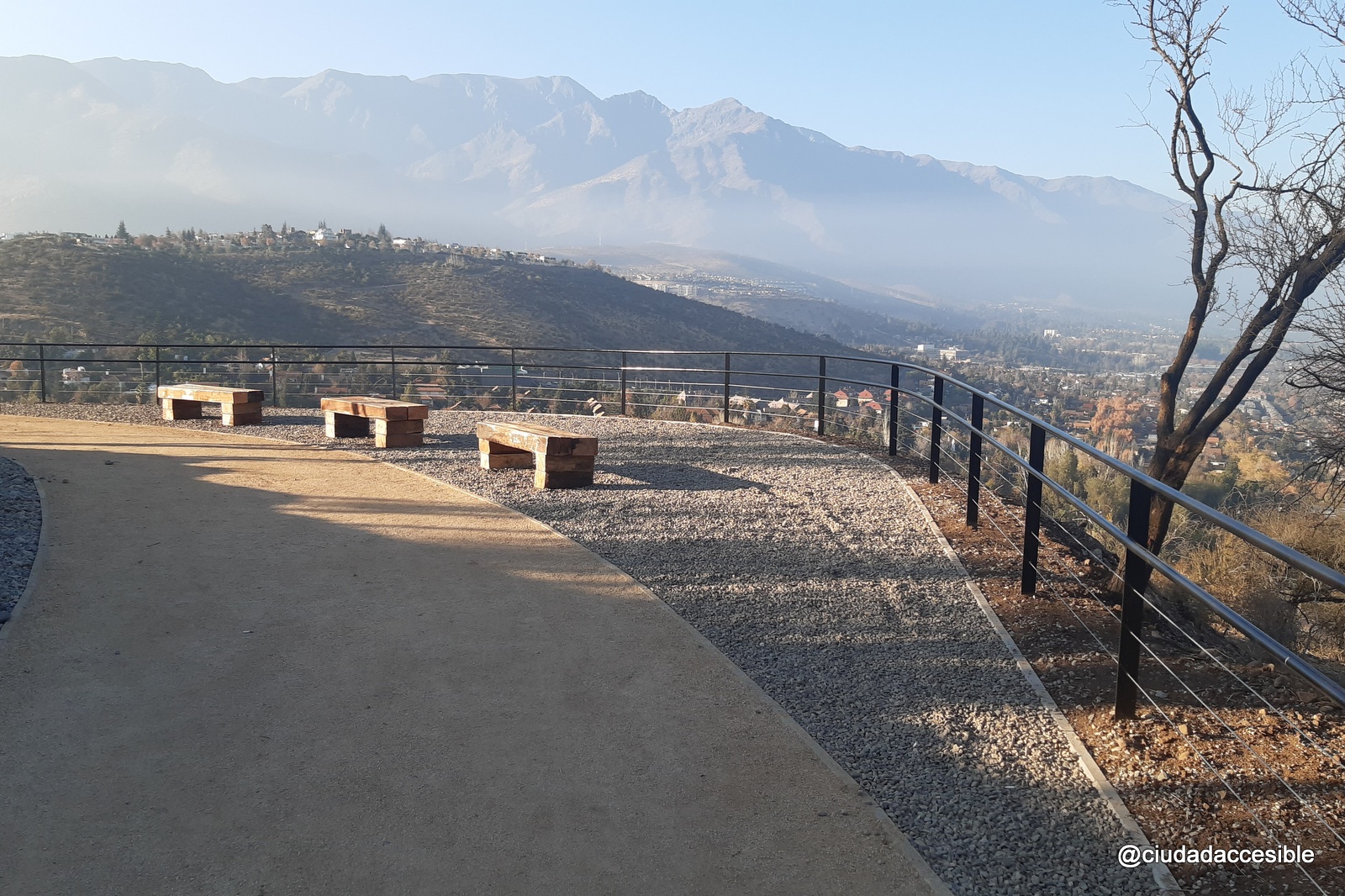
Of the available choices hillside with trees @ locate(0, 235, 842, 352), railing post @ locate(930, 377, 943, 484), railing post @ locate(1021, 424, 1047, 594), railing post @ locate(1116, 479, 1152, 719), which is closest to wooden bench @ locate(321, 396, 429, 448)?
railing post @ locate(930, 377, 943, 484)

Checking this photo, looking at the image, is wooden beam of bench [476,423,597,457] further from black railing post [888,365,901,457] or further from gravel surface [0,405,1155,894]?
black railing post [888,365,901,457]

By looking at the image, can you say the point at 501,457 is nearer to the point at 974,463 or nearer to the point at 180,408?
the point at 974,463

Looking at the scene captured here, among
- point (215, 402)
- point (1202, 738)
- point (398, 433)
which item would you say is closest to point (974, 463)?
point (1202, 738)

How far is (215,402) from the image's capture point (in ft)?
45.1

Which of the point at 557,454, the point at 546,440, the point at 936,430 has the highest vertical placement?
the point at 936,430

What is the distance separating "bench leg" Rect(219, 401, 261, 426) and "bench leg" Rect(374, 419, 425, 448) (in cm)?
306

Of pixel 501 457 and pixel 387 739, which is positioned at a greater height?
pixel 501 457

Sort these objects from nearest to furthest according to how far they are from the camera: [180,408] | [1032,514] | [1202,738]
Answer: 1. [1202,738]
2. [1032,514]
3. [180,408]

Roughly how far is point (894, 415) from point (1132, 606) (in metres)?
7.12

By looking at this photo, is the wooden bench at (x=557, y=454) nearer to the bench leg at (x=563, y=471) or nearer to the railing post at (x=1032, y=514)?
the bench leg at (x=563, y=471)

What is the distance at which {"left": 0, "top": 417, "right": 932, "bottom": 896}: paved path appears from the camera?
2891mm

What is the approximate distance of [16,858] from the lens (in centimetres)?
281

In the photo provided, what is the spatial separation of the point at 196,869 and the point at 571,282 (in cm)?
5138

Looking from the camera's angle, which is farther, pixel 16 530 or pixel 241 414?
pixel 241 414
